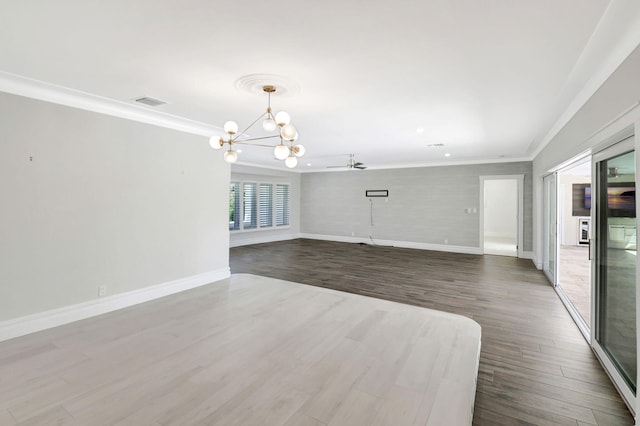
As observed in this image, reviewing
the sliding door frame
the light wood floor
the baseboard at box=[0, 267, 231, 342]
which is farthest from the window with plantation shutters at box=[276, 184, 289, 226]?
the sliding door frame

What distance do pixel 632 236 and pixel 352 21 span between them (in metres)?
2.62

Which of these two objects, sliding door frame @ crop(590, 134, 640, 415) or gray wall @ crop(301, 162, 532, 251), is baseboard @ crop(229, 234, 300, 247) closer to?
gray wall @ crop(301, 162, 532, 251)

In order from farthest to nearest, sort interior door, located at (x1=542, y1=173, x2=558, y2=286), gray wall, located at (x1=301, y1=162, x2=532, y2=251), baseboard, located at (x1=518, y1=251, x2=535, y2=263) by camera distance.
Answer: gray wall, located at (x1=301, y1=162, x2=532, y2=251), baseboard, located at (x1=518, y1=251, x2=535, y2=263), interior door, located at (x1=542, y1=173, x2=558, y2=286)

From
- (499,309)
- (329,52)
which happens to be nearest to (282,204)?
(499,309)

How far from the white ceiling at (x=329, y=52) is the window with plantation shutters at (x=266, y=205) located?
6.36 metres

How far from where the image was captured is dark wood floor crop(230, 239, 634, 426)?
221cm

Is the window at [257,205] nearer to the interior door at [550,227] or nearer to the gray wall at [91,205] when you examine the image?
the gray wall at [91,205]

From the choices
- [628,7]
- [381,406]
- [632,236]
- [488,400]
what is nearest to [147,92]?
[381,406]

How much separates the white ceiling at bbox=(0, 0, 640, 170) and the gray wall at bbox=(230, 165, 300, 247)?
557 centimetres

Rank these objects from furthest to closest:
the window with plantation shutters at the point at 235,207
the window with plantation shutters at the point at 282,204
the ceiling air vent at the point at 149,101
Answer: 1. the window with plantation shutters at the point at 282,204
2. the window with plantation shutters at the point at 235,207
3. the ceiling air vent at the point at 149,101

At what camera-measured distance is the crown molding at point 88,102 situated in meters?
3.13

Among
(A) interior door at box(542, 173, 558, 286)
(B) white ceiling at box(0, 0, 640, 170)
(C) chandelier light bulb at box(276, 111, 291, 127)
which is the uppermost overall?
(B) white ceiling at box(0, 0, 640, 170)

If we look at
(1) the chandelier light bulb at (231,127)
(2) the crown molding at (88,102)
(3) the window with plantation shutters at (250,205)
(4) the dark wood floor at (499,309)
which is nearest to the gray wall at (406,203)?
(4) the dark wood floor at (499,309)

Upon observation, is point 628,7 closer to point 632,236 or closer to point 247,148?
point 632,236
